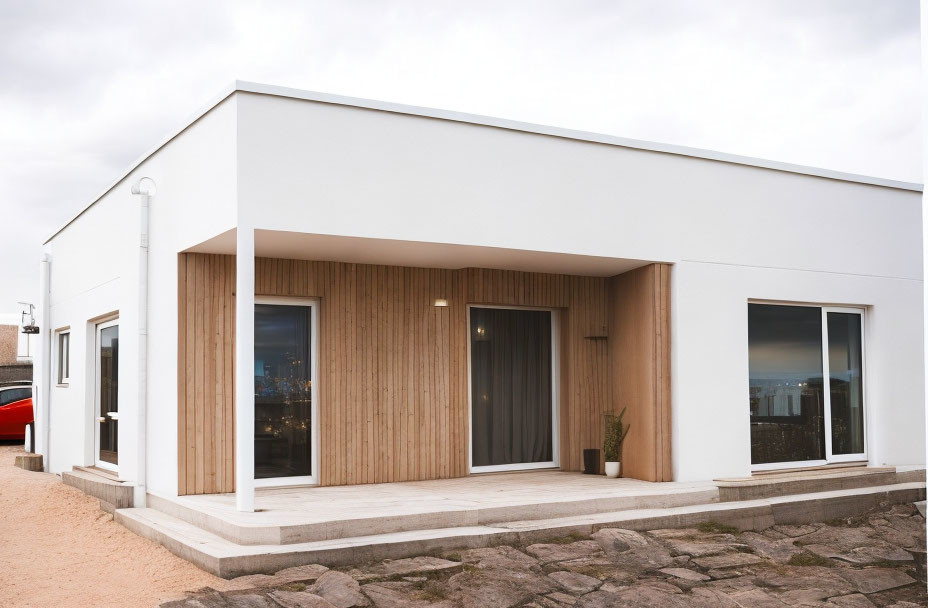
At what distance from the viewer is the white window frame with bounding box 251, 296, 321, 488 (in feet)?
29.4

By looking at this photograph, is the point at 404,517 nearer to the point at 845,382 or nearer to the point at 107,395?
the point at 107,395

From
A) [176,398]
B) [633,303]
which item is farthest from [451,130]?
[176,398]

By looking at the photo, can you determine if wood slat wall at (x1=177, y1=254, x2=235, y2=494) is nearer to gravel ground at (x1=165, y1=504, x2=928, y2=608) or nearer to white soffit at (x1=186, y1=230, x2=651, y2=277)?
white soffit at (x1=186, y1=230, x2=651, y2=277)

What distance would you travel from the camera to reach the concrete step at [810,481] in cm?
881

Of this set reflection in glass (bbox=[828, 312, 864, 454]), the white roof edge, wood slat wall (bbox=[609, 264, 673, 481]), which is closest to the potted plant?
wood slat wall (bbox=[609, 264, 673, 481])

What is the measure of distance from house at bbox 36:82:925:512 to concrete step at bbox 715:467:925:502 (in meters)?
0.39

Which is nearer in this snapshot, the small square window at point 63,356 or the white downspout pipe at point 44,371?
the small square window at point 63,356

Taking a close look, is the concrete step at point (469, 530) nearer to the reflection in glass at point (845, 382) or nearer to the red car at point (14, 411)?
the reflection in glass at point (845, 382)

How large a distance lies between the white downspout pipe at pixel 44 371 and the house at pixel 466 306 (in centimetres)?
139

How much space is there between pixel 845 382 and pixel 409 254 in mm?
5808

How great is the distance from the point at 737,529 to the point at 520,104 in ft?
47.5

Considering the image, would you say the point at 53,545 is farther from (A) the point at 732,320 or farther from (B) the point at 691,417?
(A) the point at 732,320

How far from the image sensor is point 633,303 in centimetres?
991

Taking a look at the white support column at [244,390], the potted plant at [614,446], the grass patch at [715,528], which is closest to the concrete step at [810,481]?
the grass patch at [715,528]
